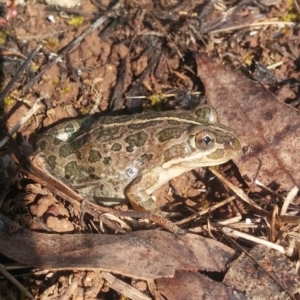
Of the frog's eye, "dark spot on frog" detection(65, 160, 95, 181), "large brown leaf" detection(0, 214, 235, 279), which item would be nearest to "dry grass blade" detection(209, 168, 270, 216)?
the frog's eye

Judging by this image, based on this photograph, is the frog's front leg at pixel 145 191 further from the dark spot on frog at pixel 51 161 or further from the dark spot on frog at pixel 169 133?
the dark spot on frog at pixel 51 161

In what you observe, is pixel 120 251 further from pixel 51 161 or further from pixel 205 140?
pixel 51 161

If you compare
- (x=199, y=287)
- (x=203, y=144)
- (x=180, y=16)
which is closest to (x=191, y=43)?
(x=180, y=16)

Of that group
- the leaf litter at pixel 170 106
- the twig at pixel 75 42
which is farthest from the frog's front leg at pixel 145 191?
the twig at pixel 75 42

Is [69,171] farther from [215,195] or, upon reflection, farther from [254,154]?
[254,154]

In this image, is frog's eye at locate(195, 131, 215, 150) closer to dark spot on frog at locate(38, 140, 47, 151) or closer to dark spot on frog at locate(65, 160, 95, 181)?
dark spot on frog at locate(65, 160, 95, 181)

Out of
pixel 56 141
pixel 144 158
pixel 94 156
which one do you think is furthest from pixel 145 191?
pixel 56 141

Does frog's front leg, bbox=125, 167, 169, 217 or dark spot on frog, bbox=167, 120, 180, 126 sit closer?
frog's front leg, bbox=125, 167, 169, 217
